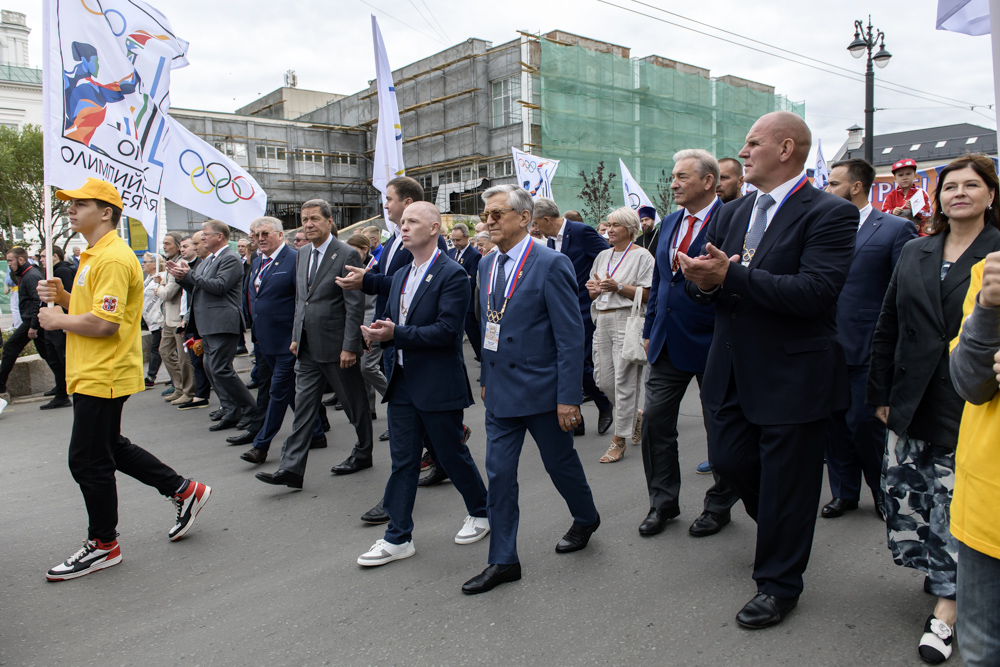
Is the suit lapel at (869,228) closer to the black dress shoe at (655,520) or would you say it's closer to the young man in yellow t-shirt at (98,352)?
the black dress shoe at (655,520)

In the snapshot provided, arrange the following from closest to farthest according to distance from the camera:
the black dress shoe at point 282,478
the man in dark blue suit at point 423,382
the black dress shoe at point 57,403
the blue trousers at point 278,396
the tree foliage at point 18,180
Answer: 1. the man in dark blue suit at point 423,382
2. the black dress shoe at point 282,478
3. the blue trousers at point 278,396
4. the black dress shoe at point 57,403
5. the tree foliage at point 18,180

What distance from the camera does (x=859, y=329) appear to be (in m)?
4.25

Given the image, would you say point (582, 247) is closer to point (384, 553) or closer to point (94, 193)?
point (384, 553)

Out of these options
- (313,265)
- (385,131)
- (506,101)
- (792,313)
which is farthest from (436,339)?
(506,101)

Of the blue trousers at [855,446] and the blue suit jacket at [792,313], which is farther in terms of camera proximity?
the blue trousers at [855,446]

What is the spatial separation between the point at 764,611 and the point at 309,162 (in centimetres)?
5090

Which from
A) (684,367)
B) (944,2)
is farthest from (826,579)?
(944,2)

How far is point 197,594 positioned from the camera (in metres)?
3.60

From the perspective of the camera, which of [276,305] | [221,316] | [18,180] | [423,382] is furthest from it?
[18,180]

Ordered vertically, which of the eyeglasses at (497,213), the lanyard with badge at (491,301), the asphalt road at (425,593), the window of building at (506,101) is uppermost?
the window of building at (506,101)

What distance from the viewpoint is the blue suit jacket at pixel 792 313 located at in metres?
2.81

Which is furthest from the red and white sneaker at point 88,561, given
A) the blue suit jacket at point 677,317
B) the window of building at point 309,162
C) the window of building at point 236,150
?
the window of building at point 309,162

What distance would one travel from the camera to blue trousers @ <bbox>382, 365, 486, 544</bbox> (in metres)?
3.90

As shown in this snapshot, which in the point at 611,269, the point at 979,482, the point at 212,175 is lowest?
the point at 979,482
